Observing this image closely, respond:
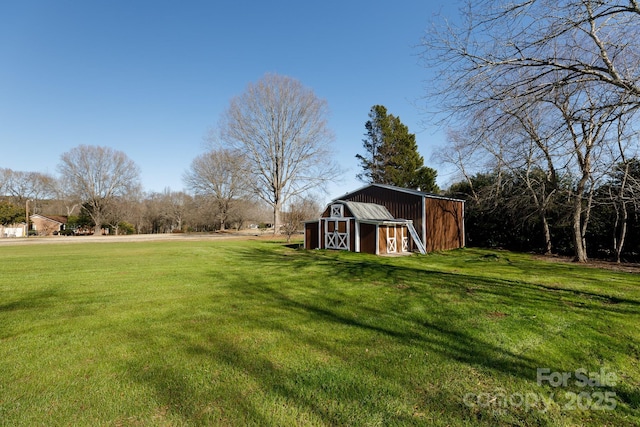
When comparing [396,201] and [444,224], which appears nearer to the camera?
[396,201]

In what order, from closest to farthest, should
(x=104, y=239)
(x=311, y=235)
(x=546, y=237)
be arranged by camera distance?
(x=546, y=237) → (x=311, y=235) → (x=104, y=239)

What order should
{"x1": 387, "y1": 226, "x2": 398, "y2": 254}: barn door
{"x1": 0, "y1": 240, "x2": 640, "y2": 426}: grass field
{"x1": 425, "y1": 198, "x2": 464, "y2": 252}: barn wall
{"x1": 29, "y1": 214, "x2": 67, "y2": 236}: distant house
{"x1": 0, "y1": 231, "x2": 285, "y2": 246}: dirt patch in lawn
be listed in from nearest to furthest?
{"x1": 0, "y1": 240, "x2": 640, "y2": 426}: grass field
{"x1": 387, "y1": 226, "x2": 398, "y2": 254}: barn door
{"x1": 425, "y1": 198, "x2": 464, "y2": 252}: barn wall
{"x1": 0, "y1": 231, "x2": 285, "y2": 246}: dirt patch in lawn
{"x1": 29, "y1": 214, "x2": 67, "y2": 236}: distant house

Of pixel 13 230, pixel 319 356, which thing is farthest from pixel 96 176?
pixel 319 356

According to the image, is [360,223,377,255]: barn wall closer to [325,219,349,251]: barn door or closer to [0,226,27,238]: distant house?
[325,219,349,251]: barn door

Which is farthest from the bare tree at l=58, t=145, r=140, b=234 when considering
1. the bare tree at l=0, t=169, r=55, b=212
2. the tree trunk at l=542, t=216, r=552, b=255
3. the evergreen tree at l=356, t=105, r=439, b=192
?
the tree trunk at l=542, t=216, r=552, b=255

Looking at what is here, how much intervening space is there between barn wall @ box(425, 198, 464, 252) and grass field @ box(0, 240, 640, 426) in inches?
465

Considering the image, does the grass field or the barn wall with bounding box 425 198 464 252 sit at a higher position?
the barn wall with bounding box 425 198 464 252

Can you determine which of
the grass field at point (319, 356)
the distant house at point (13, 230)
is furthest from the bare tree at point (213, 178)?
the grass field at point (319, 356)

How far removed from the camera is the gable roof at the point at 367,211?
17156 millimetres

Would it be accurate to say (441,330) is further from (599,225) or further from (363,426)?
(599,225)

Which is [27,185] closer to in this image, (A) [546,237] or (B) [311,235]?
(B) [311,235]

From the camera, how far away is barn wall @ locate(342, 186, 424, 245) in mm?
18312

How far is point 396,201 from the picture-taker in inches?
764

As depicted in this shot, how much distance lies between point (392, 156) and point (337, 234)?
2091 centimetres
